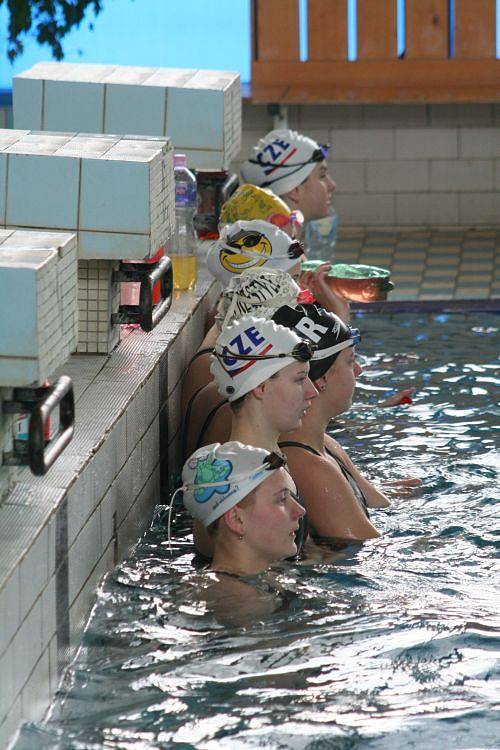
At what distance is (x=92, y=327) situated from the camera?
491 cm

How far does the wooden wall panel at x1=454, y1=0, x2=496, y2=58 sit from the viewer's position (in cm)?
1088

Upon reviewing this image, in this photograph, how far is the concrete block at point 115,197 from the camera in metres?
4.52

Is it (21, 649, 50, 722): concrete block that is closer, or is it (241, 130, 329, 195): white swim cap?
(21, 649, 50, 722): concrete block

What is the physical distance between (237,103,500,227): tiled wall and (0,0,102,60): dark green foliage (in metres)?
1.80

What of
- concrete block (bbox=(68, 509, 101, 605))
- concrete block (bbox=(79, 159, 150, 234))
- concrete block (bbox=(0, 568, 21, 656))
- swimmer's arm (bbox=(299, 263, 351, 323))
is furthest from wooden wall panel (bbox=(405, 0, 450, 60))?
concrete block (bbox=(0, 568, 21, 656))

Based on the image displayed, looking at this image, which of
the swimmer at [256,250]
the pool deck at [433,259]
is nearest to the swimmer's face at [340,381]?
the swimmer at [256,250]

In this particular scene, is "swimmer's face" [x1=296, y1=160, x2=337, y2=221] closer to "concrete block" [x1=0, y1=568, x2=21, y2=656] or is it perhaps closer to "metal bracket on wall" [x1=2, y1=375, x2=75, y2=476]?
"metal bracket on wall" [x1=2, y1=375, x2=75, y2=476]

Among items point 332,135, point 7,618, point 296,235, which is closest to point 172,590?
point 7,618

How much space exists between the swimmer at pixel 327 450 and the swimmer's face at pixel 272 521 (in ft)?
1.64

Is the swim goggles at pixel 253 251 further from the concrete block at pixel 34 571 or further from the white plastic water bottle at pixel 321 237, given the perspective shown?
the white plastic water bottle at pixel 321 237

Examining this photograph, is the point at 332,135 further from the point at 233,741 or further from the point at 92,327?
the point at 233,741

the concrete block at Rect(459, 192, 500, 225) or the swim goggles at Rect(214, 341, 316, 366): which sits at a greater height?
the swim goggles at Rect(214, 341, 316, 366)

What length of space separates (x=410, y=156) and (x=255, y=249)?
224 inches

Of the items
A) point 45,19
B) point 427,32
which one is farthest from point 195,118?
point 45,19
